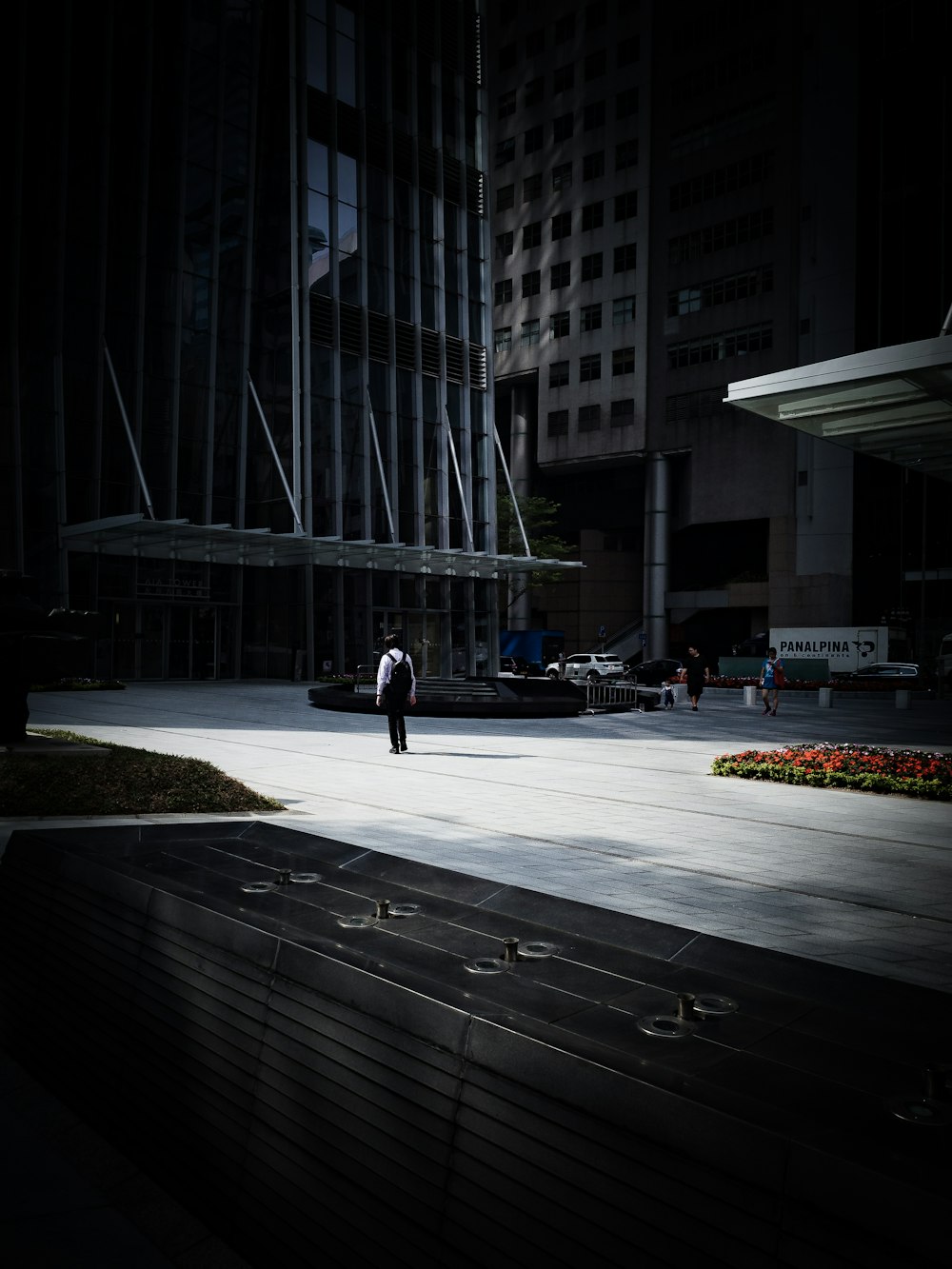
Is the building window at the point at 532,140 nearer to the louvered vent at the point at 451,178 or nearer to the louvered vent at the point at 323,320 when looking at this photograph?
the louvered vent at the point at 451,178

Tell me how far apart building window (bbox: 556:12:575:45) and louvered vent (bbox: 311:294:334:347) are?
127ft

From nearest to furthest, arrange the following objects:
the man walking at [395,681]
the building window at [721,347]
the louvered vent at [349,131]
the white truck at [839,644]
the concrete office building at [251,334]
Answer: the man walking at [395,681] < the concrete office building at [251,334] < the louvered vent at [349,131] < the white truck at [839,644] < the building window at [721,347]

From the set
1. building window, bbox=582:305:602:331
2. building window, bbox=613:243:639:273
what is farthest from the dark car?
building window, bbox=613:243:639:273

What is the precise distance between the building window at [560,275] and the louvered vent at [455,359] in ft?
76.2

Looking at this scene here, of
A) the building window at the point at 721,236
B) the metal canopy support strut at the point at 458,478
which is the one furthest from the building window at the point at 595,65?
the metal canopy support strut at the point at 458,478

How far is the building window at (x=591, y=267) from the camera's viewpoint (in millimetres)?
66062

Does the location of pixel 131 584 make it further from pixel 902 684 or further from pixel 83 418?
pixel 902 684

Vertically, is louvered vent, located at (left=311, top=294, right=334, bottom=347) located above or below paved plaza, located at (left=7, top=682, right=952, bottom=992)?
above

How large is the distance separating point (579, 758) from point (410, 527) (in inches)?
1114

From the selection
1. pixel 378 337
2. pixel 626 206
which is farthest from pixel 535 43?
pixel 378 337

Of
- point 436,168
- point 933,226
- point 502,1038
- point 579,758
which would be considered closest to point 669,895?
point 502,1038

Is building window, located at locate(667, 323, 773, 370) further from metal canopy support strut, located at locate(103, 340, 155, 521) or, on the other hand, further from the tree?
metal canopy support strut, located at locate(103, 340, 155, 521)

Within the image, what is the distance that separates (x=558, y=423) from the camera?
68.0 meters

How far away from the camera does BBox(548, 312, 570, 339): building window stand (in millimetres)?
67500
